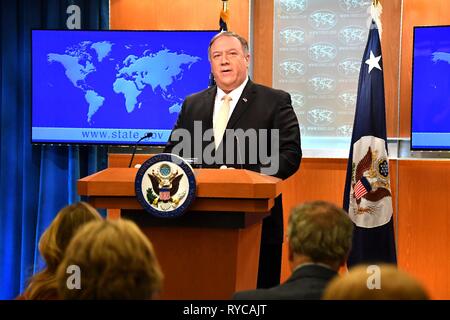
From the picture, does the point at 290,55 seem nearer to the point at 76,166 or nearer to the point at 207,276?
the point at 76,166

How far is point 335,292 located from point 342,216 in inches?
25.9

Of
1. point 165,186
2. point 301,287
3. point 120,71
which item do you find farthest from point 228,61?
point 120,71

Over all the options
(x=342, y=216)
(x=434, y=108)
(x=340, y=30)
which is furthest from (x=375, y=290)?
(x=340, y=30)

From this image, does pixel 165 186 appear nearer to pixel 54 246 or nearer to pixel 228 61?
pixel 54 246

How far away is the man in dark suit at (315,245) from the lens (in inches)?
73.0

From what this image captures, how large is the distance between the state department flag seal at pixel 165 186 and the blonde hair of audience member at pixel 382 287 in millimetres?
1293

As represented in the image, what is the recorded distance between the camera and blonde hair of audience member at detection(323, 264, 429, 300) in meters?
1.24

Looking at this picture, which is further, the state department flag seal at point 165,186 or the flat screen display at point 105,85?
the flat screen display at point 105,85


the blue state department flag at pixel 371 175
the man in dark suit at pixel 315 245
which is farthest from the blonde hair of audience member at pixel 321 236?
the blue state department flag at pixel 371 175

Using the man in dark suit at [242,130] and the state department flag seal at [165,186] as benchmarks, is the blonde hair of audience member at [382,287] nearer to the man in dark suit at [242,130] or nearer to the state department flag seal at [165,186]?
the state department flag seal at [165,186]

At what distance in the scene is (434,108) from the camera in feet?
16.5

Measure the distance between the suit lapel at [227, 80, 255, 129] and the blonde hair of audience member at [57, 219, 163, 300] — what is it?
1.99 m

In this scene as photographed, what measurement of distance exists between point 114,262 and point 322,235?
0.69 metres

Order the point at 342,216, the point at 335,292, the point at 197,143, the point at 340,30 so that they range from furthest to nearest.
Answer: the point at 340,30
the point at 197,143
the point at 342,216
the point at 335,292
